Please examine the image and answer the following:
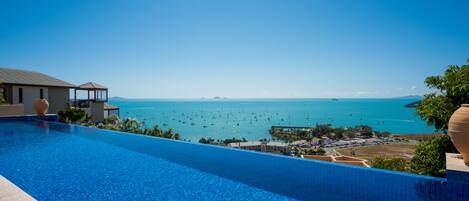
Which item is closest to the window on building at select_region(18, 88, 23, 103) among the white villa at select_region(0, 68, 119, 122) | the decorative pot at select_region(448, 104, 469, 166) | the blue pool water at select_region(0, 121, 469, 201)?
the white villa at select_region(0, 68, 119, 122)

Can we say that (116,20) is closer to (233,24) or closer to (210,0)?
(210,0)

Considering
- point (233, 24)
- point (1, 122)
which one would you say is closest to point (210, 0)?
point (233, 24)

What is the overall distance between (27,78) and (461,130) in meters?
22.5

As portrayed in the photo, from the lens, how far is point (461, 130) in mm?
3125

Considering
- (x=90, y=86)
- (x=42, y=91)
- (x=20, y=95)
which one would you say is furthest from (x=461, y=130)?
(x=90, y=86)

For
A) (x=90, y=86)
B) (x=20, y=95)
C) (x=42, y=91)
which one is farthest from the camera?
→ (x=90, y=86)

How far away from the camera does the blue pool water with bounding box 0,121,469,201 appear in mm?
4285

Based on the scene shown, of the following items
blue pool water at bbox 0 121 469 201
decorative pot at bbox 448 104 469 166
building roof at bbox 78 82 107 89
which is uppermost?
building roof at bbox 78 82 107 89

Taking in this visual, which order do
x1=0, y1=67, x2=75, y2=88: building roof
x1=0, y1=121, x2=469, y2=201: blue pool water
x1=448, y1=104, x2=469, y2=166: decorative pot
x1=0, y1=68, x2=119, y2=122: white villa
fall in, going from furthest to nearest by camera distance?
1. x1=0, y1=67, x2=75, y2=88: building roof
2. x1=0, y1=68, x2=119, y2=122: white villa
3. x1=0, y1=121, x2=469, y2=201: blue pool water
4. x1=448, y1=104, x2=469, y2=166: decorative pot

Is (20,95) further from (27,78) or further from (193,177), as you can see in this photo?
(193,177)

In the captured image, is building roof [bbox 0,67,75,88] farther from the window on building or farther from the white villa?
Answer: the window on building

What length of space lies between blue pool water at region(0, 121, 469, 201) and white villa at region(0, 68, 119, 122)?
10.6 meters

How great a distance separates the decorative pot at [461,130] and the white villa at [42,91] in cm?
1734

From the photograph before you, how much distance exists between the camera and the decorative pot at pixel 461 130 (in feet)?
10.1
